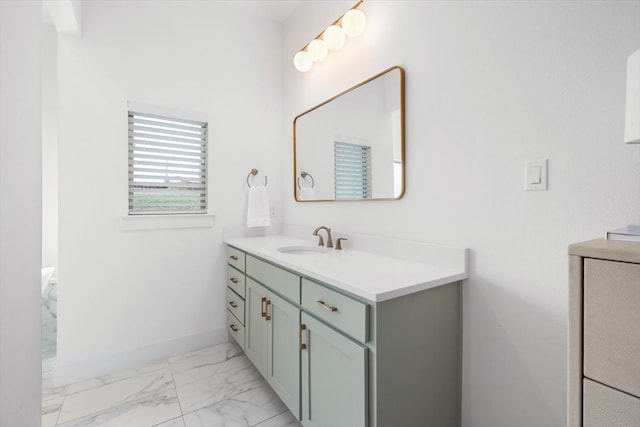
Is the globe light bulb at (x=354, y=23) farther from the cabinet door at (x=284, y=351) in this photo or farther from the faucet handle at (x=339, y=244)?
the cabinet door at (x=284, y=351)

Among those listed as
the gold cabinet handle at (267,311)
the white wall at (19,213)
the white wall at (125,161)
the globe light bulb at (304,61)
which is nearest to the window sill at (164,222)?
the white wall at (125,161)

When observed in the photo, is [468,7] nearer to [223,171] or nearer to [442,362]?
[442,362]

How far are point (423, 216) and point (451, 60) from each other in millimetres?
709

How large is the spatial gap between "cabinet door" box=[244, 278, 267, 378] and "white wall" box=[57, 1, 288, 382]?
57 centimetres

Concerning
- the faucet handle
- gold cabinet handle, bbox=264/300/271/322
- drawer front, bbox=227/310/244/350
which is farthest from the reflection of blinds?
drawer front, bbox=227/310/244/350

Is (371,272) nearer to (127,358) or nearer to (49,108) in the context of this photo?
(127,358)

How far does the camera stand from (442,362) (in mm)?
1245

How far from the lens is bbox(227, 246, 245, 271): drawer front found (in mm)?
2090

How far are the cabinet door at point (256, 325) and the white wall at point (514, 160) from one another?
91 centimetres

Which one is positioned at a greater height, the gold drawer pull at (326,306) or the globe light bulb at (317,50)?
the globe light bulb at (317,50)

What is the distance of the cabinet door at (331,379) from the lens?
3.52 feet

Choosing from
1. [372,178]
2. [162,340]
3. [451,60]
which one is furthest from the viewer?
[162,340]

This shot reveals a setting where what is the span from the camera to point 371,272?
4.25ft

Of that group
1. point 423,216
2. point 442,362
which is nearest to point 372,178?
point 423,216
